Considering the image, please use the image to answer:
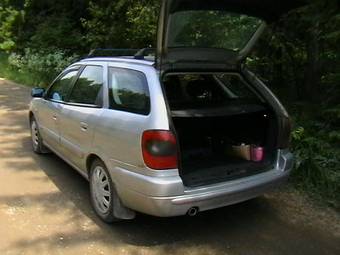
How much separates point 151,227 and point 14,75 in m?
13.7

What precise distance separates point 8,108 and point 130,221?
712 centimetres

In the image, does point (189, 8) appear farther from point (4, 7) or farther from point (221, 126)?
point (4, 7)

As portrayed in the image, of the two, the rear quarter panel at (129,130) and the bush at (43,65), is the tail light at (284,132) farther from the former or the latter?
the bush at (43,65)

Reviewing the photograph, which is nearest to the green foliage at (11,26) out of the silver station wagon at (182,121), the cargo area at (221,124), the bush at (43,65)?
the bush at (43,65)

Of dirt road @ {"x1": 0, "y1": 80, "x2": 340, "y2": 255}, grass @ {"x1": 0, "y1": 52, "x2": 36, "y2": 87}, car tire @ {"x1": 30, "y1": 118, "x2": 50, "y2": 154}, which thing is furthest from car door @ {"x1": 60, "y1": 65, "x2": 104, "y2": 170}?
grass @ {"x1": 0, "y1": 52, "x2": 36, "y2": 87}

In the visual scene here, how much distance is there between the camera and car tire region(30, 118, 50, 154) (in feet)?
23.9

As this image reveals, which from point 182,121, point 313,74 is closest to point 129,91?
point 182,121

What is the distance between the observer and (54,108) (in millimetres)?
6371

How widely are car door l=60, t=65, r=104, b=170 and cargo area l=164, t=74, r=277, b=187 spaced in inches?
30.1

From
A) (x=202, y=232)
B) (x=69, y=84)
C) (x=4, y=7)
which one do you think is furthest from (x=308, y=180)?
(x=4, y=7)

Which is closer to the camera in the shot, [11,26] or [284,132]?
[284,132]

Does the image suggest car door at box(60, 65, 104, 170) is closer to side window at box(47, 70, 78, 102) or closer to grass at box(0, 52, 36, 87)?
side window at box(47, 70, 78, 102)

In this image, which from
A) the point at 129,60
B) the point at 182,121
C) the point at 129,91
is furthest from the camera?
the point at 182,121

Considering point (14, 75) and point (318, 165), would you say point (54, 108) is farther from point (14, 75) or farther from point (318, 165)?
point (14, 75)
